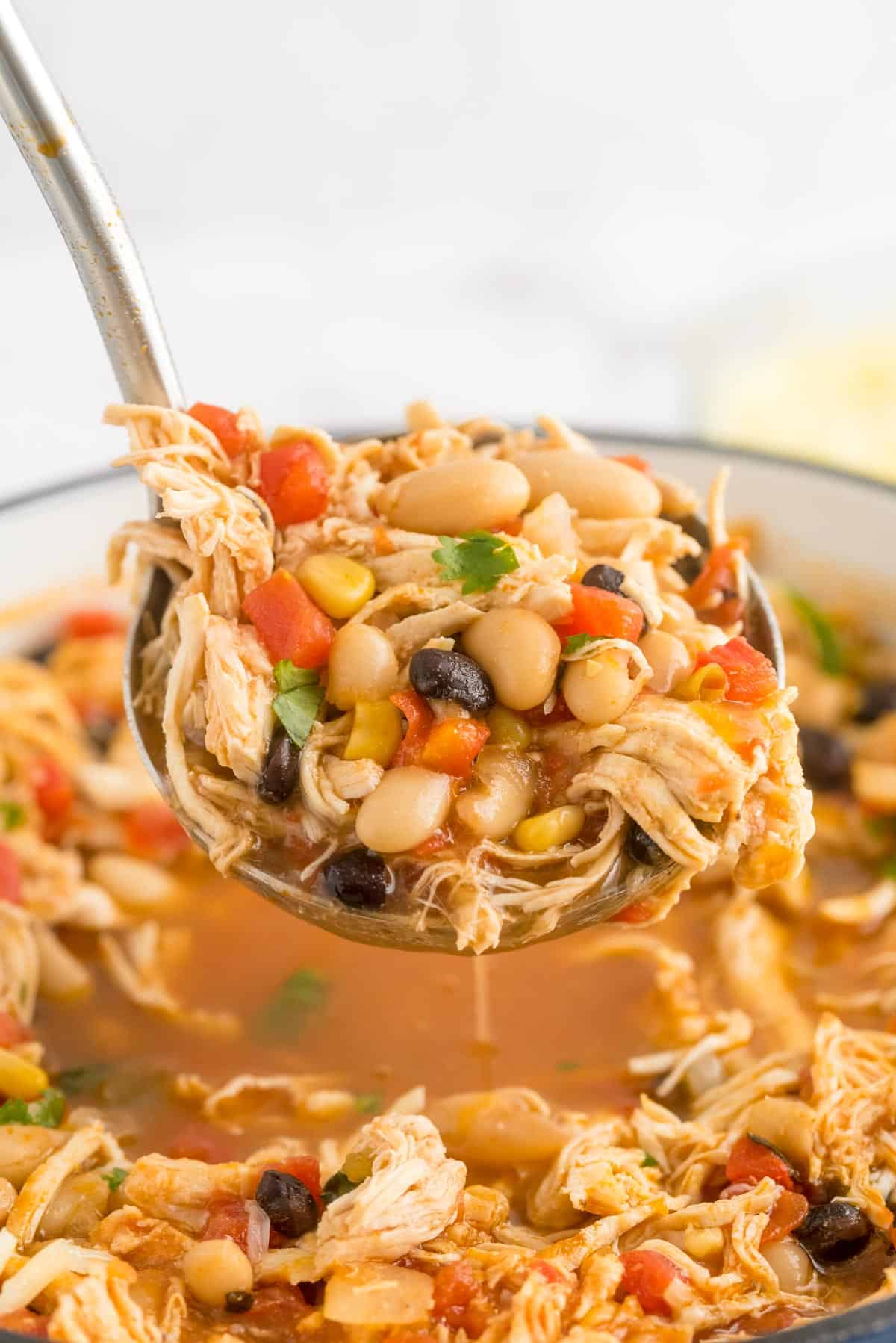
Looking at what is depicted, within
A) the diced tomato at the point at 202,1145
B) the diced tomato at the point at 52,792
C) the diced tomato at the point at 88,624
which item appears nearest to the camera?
the diced tomato at the point at 202,1145

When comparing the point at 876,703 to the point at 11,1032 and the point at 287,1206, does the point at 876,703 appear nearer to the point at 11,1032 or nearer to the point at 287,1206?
the point at 287,1206

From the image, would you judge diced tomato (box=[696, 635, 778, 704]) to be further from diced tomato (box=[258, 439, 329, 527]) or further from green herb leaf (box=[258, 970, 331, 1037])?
green herb leaf (box=[258, 970, 331, 1037])

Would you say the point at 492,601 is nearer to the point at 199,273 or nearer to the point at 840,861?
the point at 840,861

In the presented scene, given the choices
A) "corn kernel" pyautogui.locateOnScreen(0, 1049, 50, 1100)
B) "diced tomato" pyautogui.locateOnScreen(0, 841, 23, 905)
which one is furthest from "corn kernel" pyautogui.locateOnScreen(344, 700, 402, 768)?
"diced tomato" pyautogui.locateOnScreen(0, 841, 23, 905)

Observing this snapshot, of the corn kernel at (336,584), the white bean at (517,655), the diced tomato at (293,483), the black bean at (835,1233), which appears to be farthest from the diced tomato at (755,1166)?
the diced tomato at (293,483)

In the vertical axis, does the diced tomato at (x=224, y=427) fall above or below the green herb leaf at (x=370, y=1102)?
above

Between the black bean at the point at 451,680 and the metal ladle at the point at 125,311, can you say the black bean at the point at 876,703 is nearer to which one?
the metal ladle at the point at 125,311
